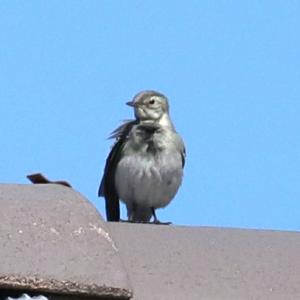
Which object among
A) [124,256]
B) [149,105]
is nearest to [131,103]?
[149,105]

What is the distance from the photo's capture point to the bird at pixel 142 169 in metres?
9.52

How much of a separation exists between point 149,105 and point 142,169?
2.93 ft

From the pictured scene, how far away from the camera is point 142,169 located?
9.59 m

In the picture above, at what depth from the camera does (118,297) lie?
12.2 ft

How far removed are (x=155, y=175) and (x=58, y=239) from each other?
5.80 metres

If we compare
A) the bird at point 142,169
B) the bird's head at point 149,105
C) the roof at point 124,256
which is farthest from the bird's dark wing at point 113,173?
the roof at point 124,256

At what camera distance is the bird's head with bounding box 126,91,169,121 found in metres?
10.2

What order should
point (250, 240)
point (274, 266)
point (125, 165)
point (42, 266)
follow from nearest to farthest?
point (42, 266) → point (274, 266) → point (250, 240) → point (125, 165)

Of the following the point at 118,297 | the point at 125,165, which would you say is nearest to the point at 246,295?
the point at 118,297

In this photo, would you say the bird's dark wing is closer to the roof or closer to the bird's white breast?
the bird's white breast

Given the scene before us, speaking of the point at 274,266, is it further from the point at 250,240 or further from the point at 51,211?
the point at 51,211

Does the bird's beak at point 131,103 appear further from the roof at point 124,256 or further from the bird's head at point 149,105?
the roof at point 124,256

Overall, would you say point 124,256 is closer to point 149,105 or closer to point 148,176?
point 148,176

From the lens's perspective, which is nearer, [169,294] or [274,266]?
[169,294]
